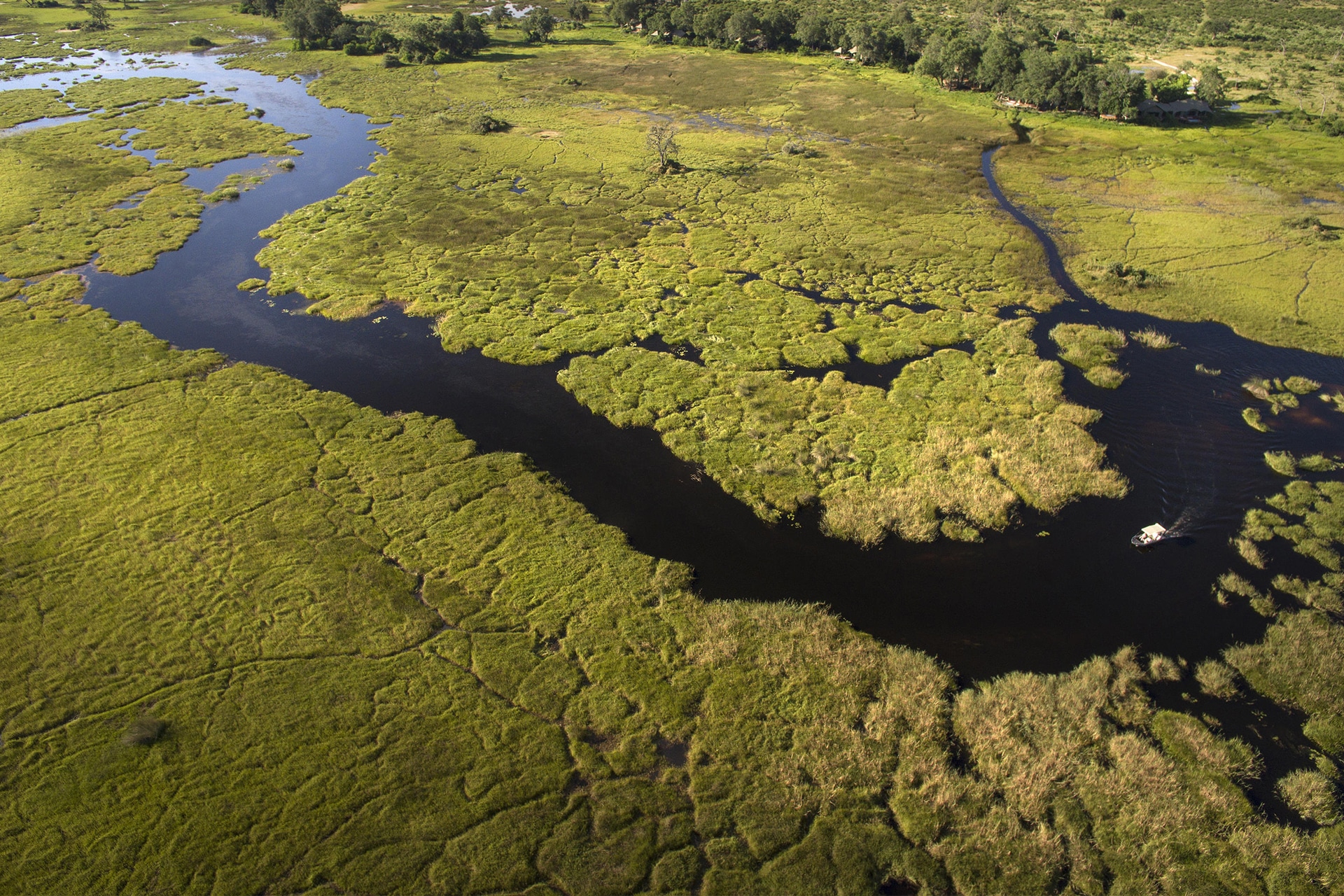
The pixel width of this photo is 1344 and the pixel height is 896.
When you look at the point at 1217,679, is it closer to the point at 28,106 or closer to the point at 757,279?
the point at 757,279

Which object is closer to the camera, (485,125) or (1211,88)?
(1211,88)

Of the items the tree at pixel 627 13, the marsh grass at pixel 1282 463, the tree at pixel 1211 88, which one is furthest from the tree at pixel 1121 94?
the tree at pixel 627 13

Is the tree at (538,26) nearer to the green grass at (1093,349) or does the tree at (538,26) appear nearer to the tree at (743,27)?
the tree at (743,27)

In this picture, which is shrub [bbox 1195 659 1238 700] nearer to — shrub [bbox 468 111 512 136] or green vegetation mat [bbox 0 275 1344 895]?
green vegetation mat [bbox 0 275 1344 895]

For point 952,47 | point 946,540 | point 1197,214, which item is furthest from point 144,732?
point 952,47

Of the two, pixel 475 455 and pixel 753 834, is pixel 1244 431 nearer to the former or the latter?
pixel 753 834

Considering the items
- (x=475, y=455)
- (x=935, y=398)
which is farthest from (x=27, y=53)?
(x=935, y=398)
